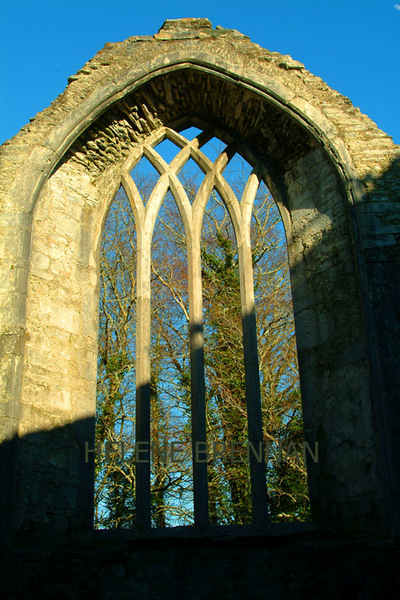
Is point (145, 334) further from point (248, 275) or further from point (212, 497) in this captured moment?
point (212, 497)

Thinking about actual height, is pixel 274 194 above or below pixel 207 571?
above

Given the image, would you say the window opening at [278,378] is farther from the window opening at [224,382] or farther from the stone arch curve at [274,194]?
the stone arch curve at [274,194]

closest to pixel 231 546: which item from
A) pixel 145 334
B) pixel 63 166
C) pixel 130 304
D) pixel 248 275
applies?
pixel 145 334

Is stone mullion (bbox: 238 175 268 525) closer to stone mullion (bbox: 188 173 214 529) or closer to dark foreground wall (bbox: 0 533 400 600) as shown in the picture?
stone mullion (bbox: 188 173 214 529)

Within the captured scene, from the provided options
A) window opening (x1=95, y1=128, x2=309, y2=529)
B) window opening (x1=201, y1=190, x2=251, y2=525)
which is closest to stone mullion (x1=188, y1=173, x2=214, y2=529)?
window opening (x1=95, y1=128, x2=309, y2=529)

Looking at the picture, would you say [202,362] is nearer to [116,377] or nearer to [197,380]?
[197,380]

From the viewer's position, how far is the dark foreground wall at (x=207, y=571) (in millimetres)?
3758

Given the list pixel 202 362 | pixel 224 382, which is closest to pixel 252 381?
pixel 202 362

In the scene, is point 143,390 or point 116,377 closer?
point 143,390

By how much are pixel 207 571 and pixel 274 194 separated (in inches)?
135

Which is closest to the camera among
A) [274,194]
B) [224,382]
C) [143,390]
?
[143,390]

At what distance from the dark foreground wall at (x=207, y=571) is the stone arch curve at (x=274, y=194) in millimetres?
400

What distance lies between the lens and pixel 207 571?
387 cm

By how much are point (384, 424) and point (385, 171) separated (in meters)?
2.14
